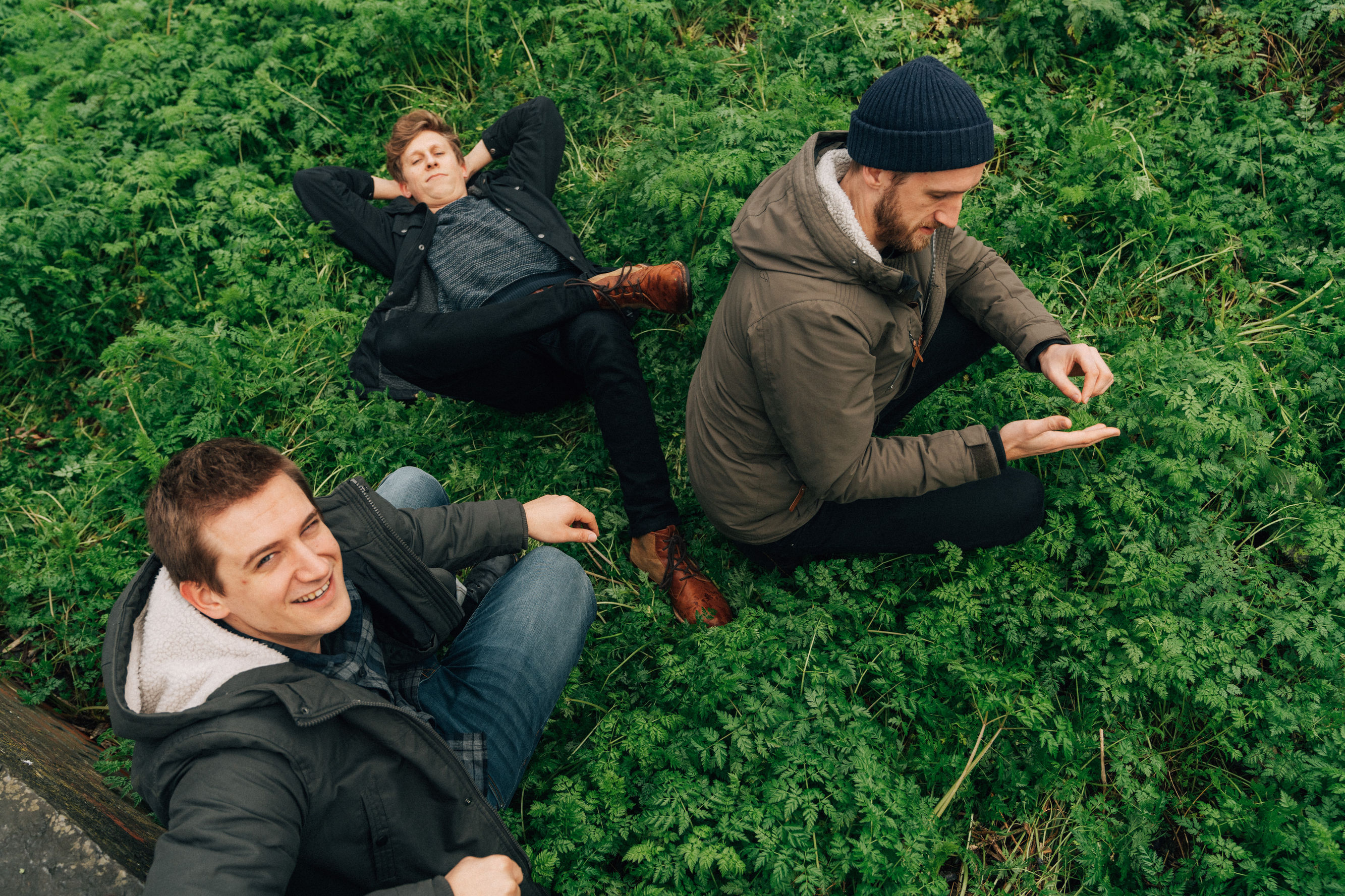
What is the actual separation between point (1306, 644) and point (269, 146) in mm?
6544

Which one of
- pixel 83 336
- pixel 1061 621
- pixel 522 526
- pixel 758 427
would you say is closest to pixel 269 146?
pixel 83 336

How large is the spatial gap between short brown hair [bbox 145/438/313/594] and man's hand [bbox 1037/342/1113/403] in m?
2.83

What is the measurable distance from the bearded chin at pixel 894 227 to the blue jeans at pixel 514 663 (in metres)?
1.75

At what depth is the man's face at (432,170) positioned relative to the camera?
4613 millimetres

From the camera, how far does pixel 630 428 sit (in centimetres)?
376

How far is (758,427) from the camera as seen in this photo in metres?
2.93

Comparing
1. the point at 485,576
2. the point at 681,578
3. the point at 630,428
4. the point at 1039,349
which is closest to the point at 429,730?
the point at 485,576

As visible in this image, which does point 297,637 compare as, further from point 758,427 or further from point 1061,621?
point 1061,621

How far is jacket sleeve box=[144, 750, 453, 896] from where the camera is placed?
5.84 ft

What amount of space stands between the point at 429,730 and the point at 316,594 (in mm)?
528

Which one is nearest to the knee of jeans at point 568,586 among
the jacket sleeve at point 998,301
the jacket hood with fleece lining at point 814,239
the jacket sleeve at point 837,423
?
the jacket sleeve at point 837,423

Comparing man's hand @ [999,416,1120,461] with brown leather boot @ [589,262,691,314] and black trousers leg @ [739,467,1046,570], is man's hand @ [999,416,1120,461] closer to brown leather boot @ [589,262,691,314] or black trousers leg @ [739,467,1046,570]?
black trousers leg @ [739,467,1046,570]

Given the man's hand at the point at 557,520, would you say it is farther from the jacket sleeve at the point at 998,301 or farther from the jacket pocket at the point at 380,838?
the jacket sleeve at the point at 998,301

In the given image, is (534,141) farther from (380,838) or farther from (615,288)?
(380,838)
